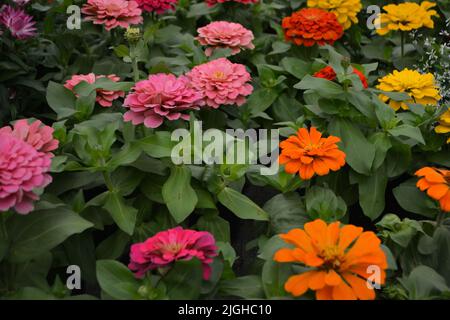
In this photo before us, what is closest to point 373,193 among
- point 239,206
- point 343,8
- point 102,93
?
point 239,206

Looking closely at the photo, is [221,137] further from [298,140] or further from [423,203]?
[423,203]

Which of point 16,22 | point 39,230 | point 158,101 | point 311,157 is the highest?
Answer: point 16,22

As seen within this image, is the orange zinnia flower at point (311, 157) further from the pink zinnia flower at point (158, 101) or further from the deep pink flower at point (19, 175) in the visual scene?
the deep pink flower at point (19, 175)

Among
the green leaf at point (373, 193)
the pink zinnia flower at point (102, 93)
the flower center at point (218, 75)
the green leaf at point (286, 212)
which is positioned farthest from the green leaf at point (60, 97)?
the green leaf at point (373, 193)

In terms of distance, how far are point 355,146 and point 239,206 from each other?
0.31 m

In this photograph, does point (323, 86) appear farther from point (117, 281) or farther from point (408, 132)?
point (117, 281)

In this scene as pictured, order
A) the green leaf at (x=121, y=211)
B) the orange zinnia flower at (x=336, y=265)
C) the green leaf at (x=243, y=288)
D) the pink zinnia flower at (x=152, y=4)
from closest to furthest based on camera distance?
1. the orange zinnia flower at (x=336, y=265)
2. the green leaf at (x=243, y=288)
3. the green leaf at (x=121, y=211)
4. the pink zinnia flower at (x=152, y=4)

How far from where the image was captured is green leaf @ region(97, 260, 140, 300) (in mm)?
938

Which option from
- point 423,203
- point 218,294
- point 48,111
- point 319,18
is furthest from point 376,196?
point 48,111

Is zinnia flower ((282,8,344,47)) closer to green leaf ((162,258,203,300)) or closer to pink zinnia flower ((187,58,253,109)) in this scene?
pink zinnia flower ((187,58,253,109))

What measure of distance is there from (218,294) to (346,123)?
548mm

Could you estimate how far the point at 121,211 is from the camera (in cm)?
115

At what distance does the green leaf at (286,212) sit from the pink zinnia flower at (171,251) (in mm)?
271

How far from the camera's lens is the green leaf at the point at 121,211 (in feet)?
3.70
